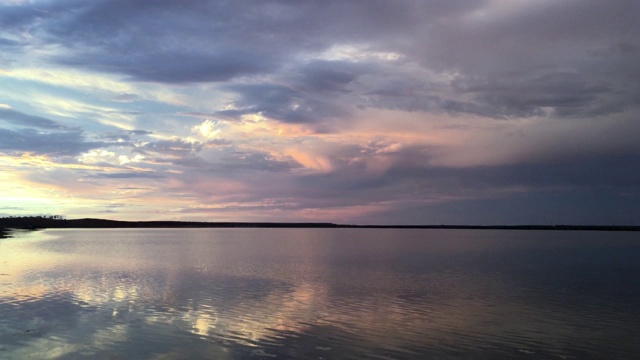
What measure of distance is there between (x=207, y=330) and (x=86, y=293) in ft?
50.9

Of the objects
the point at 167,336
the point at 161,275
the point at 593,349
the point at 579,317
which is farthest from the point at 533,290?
the point at 161,275

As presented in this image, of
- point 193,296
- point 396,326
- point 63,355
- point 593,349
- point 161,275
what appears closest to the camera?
point 63,355

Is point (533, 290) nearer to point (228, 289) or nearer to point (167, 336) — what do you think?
point (228, 289)

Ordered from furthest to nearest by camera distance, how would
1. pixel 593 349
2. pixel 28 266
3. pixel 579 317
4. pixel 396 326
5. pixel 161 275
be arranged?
pixel 28 266 → pixel 161 275 → pixel 579 317 → pixel 396 326 → pixel 593 349

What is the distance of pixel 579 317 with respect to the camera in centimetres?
2750

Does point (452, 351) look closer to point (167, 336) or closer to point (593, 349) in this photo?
point (593, 349)

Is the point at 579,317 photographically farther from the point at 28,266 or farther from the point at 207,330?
the point at 28,266

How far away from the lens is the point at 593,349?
2077cm

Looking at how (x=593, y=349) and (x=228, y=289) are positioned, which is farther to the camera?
(x=228, y=289)

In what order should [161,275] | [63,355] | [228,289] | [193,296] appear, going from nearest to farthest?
[63,355], [193,296], [228,289], [161,275]

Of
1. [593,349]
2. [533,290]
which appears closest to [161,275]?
[533,290]

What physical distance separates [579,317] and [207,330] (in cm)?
1997

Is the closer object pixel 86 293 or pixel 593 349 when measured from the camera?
pixel 593 349

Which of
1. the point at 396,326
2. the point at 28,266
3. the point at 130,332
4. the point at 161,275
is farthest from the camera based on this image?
the point at 28,266
